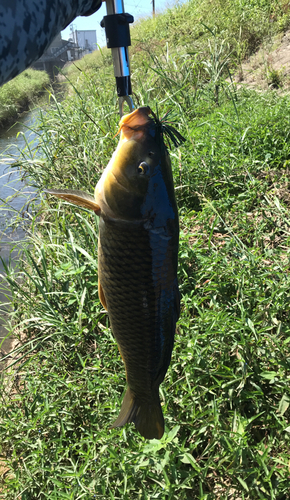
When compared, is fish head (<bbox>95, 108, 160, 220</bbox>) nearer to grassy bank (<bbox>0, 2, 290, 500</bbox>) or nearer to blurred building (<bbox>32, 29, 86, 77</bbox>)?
grassy bank (<bbox>0, 2, 290, 500</bbox>)

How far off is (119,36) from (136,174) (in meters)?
0.45

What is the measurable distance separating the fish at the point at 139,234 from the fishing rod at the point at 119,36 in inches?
6.6

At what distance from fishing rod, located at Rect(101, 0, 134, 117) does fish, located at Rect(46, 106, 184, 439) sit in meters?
0.17

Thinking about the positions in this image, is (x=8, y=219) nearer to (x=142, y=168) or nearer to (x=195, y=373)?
(x=195, y=373)

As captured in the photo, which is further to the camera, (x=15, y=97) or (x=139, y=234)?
(x=15, y=97)

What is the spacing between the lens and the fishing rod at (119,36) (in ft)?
3.78

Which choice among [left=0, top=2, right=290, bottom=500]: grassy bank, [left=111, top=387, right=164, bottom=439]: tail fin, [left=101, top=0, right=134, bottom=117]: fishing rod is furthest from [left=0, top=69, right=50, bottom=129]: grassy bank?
[left=111, top=387, right=164, bottom=439]: tail fin

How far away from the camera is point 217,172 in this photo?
3.68m

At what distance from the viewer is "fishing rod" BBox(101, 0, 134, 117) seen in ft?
3.78

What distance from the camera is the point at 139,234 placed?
3.89 feet

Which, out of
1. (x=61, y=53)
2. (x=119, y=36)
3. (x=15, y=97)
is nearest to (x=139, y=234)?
(x=119, y=36)

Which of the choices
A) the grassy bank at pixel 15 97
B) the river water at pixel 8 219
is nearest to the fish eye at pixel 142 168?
the river water at pixel 8 219

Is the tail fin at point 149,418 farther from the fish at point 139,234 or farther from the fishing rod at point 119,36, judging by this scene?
the fishing rod at point 119,36

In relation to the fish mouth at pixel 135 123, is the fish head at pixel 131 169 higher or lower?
lower
